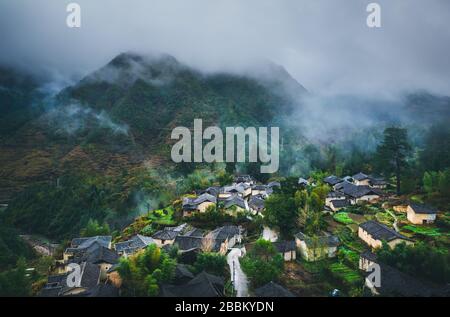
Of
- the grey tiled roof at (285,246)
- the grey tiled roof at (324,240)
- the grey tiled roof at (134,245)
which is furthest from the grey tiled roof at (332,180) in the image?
the grey tiled roof at (134,245)

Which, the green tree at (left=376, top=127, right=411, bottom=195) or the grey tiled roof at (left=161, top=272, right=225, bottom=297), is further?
the green tree at (left=376, top=127, right=411, bottom=195)

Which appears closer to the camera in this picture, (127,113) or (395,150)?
(395,150)

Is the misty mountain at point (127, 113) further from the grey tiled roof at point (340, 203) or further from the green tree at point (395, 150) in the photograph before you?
the green tree at point (395, 150)

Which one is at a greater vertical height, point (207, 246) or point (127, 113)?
point (127, 113)

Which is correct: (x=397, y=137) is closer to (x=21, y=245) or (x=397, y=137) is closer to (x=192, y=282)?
(x=192, y=282)

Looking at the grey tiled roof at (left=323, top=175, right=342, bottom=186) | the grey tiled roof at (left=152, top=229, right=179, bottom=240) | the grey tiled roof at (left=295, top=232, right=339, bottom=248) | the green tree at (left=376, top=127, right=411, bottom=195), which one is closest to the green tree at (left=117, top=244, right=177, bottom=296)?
the grey tiled roof at (left=152, top=229, right=179, bottom=240)

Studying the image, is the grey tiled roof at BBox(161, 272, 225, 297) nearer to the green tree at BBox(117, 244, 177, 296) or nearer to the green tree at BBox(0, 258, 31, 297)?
the green tree at BBox(117, 244, 177, 296)

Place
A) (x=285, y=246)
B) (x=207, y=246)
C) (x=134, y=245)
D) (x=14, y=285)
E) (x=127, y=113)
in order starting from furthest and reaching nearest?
(x=127, y=113), (x=134, y=245), (x=207, y=246), (x=285, y=246), (x=14, y=285)

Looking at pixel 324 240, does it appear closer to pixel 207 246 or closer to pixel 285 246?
pixel 285 246

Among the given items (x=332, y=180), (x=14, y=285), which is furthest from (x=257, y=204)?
(x=14, y=285)

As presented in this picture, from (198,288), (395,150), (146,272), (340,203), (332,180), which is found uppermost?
(395,150)

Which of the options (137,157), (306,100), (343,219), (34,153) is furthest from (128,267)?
(306,100)
